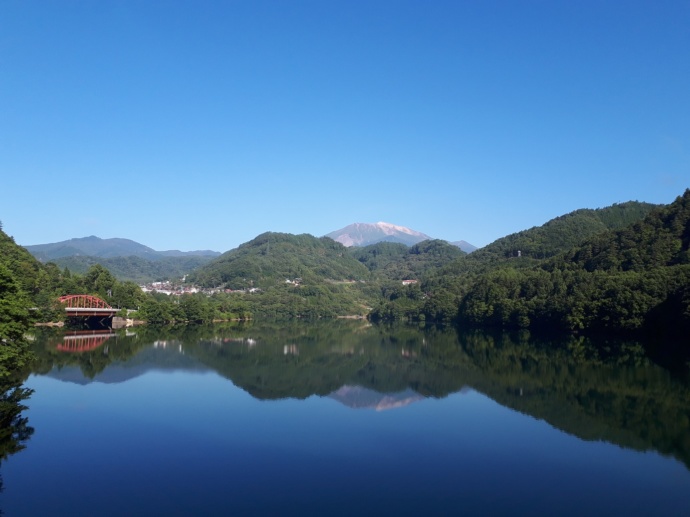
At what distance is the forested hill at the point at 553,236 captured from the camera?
121 meters

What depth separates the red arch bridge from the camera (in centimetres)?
6650

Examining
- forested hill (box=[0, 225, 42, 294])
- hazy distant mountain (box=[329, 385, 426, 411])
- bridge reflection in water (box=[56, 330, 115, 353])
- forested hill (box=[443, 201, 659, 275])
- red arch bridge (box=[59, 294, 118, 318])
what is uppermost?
forested hill (box=[443, 201, 659, 275])

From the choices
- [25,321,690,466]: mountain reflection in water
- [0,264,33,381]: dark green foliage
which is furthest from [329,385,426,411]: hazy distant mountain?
[0,264,33,381]: dark green foliage

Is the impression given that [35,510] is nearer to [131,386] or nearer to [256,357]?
[131,386]

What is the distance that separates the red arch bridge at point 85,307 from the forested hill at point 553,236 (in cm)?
7370

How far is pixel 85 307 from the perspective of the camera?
69375mm

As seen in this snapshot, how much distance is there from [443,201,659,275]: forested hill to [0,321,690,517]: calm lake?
86.4 metres

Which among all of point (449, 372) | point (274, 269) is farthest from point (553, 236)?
point (449, 372)

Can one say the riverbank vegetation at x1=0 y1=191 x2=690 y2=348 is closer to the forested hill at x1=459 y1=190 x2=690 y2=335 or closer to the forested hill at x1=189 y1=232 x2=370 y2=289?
the forested hill at x1=459 y1=190 x2=690 y2=335

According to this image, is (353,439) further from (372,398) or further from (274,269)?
(274,269)

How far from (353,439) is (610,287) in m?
43.2

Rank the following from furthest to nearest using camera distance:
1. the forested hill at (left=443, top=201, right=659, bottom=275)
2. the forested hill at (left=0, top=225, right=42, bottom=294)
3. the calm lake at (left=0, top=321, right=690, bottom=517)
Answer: the forested hill at (left=443, top=201, right=659, bottom=275) < the forested hill at (left=0, top=225, right=42, bottom=294) < the calm lake at (left=0, top=321, right=690, bottom=517)

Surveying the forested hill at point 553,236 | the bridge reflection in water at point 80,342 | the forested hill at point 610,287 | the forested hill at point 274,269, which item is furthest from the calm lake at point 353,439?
the forested hill at point 274,269

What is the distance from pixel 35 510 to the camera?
474 inches
